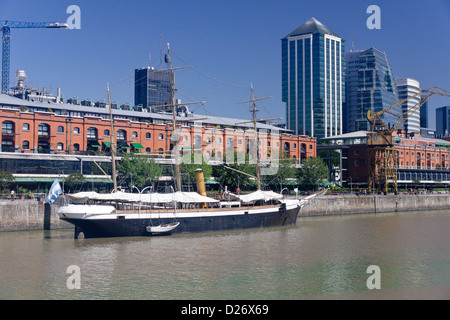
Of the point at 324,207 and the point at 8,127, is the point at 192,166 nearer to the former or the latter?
the point at 324,207

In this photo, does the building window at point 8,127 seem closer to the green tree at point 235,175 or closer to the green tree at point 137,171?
the green tree at point 137,171

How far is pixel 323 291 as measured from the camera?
31.2 m

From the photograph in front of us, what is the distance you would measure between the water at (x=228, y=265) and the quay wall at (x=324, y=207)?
2267mm

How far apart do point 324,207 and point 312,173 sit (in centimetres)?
1716

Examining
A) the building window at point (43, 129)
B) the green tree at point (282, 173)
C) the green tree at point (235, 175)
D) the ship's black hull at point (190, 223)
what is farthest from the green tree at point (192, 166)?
the building window at point (43, 129)

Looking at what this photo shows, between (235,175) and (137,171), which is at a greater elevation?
(137,171)

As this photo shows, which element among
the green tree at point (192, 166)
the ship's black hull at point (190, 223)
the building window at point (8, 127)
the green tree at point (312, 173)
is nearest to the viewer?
the ship's black hull at point (190, 223)

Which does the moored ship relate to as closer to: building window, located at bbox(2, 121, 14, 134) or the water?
the water

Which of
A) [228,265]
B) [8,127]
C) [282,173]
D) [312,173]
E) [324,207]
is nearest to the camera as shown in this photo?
[228,265]

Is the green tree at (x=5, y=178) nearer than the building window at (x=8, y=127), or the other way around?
the green tree at (x=5, y=178)

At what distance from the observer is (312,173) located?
331 feet

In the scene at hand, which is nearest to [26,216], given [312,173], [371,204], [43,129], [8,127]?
[8,127]

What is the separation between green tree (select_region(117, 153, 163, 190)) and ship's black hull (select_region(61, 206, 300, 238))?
20.9 m

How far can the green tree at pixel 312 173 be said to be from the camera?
10112 centimetres
